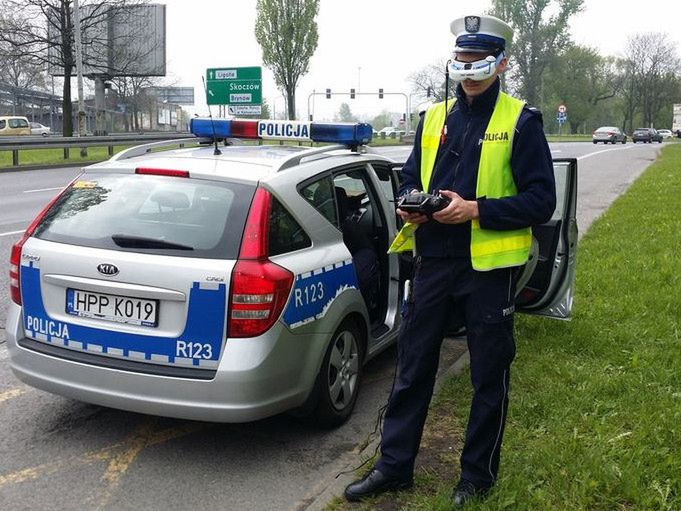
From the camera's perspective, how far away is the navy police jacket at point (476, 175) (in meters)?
2.74

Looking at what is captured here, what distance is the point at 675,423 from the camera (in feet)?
11.7

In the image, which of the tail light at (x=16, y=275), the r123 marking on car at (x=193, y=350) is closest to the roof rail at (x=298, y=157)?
the r123 marking on car at (x=193, y=350)

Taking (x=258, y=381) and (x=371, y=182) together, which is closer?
(x=258, y=381)

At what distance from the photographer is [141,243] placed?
3412mm

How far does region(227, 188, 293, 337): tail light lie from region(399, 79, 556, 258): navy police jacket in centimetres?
73

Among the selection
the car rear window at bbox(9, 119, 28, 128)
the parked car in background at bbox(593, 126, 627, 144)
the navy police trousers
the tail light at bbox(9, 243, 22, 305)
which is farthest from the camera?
the parked car in background at bbox(593, 126, 627, 144)

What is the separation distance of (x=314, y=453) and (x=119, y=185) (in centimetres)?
173

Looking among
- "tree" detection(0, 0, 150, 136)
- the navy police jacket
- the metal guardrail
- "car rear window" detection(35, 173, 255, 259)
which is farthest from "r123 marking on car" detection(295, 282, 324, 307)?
"tree" detection(0, 0, 150, 136)

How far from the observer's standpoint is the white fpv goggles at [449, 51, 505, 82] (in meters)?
2.73

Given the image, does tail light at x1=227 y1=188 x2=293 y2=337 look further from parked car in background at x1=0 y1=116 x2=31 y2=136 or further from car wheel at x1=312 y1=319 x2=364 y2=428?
parked car in background at x1=0 y1=116 x2=31 y2=136

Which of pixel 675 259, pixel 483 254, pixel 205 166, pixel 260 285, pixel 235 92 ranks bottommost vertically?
pixel 675 259

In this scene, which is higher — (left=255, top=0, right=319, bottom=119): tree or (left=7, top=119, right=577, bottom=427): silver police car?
(left=255, top=0, right=319, bottom=119): tree

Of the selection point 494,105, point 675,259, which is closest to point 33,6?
point 675,259

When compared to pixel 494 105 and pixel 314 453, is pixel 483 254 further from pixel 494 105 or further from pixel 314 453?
pixel 314 453
